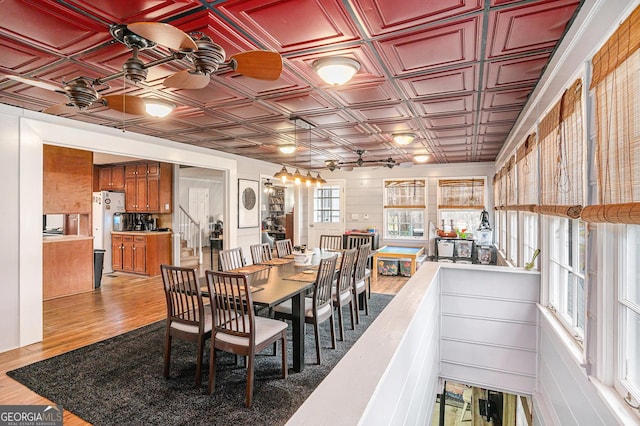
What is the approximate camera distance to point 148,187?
7.34 metres

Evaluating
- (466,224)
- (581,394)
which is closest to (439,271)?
(581,394)

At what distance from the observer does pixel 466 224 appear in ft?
25.6

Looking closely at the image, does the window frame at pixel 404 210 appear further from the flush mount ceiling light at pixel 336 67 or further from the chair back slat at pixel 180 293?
the chair back slat at pixel 180 293

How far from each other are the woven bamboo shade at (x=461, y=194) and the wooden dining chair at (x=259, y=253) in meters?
4.81

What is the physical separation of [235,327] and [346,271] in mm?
1545

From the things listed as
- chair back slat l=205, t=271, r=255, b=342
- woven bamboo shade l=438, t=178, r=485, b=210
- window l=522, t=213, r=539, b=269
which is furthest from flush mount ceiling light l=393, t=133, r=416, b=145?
woven bamboo shade l=438, t=178, r=485, b=210

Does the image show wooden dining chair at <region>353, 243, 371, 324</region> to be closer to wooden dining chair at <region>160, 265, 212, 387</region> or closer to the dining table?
the dining table

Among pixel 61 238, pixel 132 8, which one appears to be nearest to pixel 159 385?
pixel 132 8

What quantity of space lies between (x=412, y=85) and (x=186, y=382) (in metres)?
3.21

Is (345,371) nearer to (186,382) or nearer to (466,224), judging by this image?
(186,382)

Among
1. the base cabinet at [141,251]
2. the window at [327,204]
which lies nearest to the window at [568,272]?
the window at [327,204]

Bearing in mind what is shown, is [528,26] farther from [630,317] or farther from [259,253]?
[259,253]

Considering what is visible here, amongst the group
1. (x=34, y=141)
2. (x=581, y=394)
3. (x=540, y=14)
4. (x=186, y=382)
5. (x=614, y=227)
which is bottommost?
(x=186, y=382)

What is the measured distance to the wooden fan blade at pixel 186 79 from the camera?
1922 millimetres
